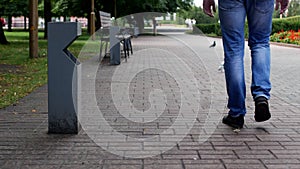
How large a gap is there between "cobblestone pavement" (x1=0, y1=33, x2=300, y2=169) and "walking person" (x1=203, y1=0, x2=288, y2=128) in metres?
0.33

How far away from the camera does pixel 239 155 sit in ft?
12.1

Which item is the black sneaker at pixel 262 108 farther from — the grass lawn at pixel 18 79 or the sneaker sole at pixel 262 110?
the grass lawn at pixel 18 79

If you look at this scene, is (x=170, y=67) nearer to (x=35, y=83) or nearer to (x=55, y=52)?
(x=35, y=83)

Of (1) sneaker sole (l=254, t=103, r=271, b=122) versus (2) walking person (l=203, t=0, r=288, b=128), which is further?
(2) walking person (l=203, t=0, r=288, b=128)

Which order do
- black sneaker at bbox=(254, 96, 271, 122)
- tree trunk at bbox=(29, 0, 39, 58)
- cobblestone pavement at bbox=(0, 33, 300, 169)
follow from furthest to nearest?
tree trunk at bbox=(29, 0, 39, 58)
black sneaker at bbox=(254, 96, 271, 122)
cobblestone pavement at bbox=(0, 33, 300, 169)

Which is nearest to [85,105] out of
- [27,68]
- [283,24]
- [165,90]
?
[165,90]

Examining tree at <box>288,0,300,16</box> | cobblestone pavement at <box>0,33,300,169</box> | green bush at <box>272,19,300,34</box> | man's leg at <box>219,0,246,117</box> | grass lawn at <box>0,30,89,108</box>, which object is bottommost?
cobblestone pavement at <box>0,33,300,169</box>

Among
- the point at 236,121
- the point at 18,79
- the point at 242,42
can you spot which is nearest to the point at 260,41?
the point at 242,42

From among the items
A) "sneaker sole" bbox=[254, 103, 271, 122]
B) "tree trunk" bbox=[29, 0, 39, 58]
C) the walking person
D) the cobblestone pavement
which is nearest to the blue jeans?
the walking person

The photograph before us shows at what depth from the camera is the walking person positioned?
4555 mm

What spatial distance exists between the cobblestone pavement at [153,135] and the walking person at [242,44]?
329 mm

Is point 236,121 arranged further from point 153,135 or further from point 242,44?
point 153,135

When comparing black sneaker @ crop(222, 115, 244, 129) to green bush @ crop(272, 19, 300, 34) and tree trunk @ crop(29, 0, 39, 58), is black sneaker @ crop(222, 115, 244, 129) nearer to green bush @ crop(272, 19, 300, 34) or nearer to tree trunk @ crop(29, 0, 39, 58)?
tree trunk @ crop(29, 0, 39, 58)

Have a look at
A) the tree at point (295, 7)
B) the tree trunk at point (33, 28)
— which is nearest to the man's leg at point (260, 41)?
the tree trunk at point (33, 28)
